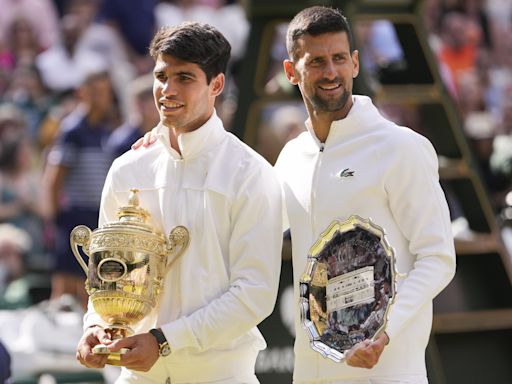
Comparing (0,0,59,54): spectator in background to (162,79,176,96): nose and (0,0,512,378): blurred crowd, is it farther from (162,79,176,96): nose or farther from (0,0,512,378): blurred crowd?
(162,79,176,96): nose

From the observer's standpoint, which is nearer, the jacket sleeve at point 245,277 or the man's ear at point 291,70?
the jacket sleeve at point 245,277

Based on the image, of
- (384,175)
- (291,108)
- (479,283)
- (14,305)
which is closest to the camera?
(384,175)

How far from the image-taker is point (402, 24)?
7.53 m

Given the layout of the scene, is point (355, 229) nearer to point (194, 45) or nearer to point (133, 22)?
point (194, 45)

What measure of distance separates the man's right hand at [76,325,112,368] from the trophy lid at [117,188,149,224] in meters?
0.37

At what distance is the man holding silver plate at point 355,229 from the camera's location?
398cm

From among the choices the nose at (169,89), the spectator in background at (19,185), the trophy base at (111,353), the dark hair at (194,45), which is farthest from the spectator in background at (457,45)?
the trophy base at (111,353)

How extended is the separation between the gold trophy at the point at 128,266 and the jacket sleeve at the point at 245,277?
127 millimetres

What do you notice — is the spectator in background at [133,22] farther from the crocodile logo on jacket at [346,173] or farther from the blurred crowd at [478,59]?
the crocodile logo on jacket at [346,173]

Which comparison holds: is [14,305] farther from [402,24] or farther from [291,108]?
[402,24]

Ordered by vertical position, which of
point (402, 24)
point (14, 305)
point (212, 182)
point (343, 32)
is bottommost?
point (212, 182)

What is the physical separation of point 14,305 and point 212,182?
479 centimetres

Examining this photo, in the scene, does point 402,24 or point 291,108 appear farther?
point 291,108

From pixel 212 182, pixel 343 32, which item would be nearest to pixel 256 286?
pixel 212 182
